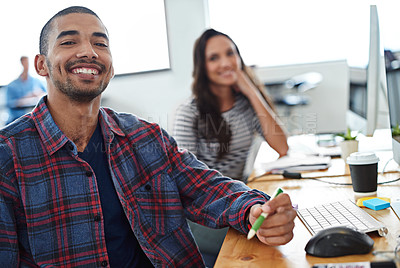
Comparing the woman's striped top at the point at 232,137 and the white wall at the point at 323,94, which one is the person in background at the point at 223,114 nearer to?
the woman's striped top at the point at 232,137

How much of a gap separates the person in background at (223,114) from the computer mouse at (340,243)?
1.08m

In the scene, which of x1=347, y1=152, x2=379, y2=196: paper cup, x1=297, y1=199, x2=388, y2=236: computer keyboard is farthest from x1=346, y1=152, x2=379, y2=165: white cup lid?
x1=297, y1=199, x2=388, y2=236: computer keyboard

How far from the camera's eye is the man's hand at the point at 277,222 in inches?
35.3

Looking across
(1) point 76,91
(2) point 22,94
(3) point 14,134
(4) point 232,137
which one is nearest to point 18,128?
(3) point 14,134

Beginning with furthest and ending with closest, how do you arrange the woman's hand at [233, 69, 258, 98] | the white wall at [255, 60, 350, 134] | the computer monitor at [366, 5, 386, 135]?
1. the white wall at [255, 60, 350, 134]
2. the woman's hand at [233, 69, 258, 98]
3. the computer monitor at [366, 5, 386, 135]

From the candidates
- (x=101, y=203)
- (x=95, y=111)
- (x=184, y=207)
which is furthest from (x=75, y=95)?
(x=184, y=207)

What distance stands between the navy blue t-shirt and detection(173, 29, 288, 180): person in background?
2.46 feet

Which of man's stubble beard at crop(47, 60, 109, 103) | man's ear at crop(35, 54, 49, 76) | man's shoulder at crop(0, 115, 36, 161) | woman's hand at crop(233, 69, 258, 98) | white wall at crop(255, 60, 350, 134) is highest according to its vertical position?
man's ear at crop(35, 54, 49, 76)

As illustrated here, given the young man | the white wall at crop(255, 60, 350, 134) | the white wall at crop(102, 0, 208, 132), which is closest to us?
the young man

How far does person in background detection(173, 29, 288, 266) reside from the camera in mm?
1977

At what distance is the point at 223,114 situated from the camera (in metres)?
2.10

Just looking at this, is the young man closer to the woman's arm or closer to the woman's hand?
the woman's arm

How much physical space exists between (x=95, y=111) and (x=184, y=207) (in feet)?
1.30

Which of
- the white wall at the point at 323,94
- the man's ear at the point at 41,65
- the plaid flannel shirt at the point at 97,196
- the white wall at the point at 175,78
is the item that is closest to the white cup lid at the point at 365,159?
the plaid flannel shirt at the point at 97,196
